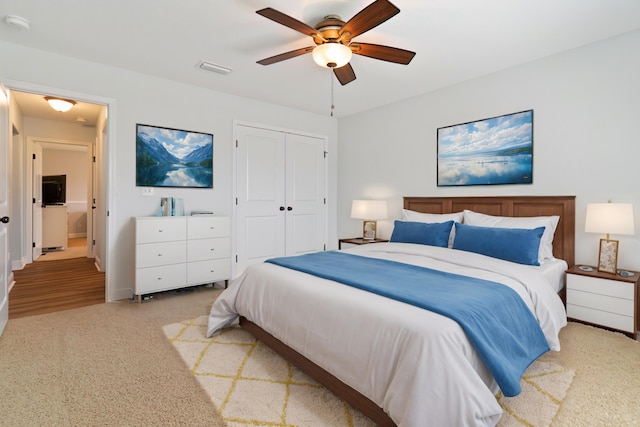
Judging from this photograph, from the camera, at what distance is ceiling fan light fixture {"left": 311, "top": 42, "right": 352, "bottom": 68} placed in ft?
8.12

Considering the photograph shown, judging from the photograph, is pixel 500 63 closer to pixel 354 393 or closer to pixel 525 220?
pixel 525 220

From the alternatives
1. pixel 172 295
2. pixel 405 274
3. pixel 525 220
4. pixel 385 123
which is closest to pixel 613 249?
pixel 525 220

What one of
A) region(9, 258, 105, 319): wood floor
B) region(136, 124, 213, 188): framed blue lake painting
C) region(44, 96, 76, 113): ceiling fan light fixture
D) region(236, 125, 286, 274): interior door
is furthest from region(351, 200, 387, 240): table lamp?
region(44, 96, 76, 113): ceiling fan light fixture

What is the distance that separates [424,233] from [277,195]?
2329 millimetres

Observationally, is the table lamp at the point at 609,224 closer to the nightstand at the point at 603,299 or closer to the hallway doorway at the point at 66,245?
the nightstand at the point at 603,299

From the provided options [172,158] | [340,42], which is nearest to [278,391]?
[340,42]

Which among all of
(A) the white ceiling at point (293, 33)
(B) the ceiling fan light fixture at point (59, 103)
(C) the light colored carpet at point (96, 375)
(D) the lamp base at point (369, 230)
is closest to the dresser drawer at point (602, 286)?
(A) the white ceiling at point (293, 33)

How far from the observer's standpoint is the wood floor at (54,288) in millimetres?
3342

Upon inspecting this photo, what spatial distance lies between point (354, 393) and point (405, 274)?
0.87 meters

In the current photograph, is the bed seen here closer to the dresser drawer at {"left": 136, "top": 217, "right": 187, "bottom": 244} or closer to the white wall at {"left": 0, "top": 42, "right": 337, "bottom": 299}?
the dresser drawer at {"left": 136, "top": 217, "right": 187, "bottom": 244}

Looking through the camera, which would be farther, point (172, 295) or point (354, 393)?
point (172, 295)

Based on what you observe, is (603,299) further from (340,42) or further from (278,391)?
(340,42)

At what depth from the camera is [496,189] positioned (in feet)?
11.8

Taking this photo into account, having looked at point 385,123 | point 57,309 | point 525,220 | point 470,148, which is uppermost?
point 385,123
